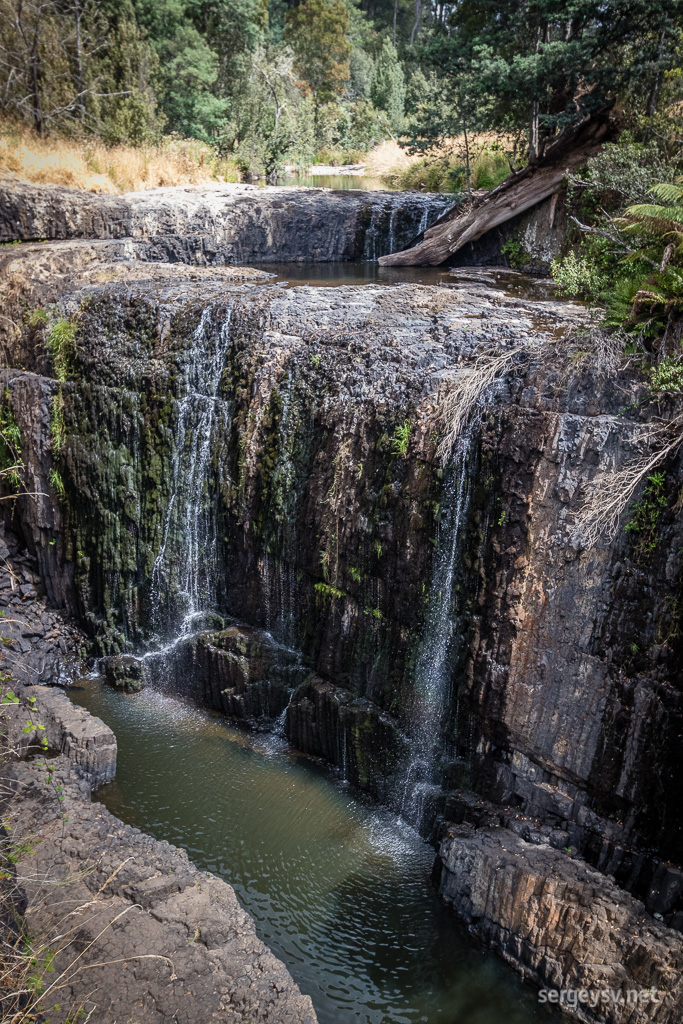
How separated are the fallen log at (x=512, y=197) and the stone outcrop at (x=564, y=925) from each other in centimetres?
957

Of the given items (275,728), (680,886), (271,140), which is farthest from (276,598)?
(271,140)

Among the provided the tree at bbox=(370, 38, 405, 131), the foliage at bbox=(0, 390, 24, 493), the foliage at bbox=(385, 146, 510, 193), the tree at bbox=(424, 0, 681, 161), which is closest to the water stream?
the foliage at bbox=(0, 390, 24, 493)

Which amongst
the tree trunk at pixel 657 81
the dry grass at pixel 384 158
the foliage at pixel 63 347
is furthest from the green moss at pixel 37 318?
the dry grass at pixel 384 158

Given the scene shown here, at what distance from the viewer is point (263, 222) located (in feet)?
46.9

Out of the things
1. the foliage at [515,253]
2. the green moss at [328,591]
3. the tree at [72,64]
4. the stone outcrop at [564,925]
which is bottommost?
the stone outcrop at [564,925]

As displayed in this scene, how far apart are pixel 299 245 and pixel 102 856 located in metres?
12.1

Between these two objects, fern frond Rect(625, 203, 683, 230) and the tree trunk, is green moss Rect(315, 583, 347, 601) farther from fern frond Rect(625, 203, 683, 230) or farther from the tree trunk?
the tree trunk

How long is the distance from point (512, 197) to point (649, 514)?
803cm

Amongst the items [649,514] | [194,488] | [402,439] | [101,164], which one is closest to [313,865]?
[402,439]

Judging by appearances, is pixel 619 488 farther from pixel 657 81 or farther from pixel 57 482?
pixel 657 81

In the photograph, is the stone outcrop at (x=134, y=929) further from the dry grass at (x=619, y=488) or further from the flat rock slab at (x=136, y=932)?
the dry grass at (x=619, y=488)

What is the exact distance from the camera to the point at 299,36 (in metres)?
35.4

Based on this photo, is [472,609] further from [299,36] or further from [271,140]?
[299,36]

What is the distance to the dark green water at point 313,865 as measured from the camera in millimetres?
5418
